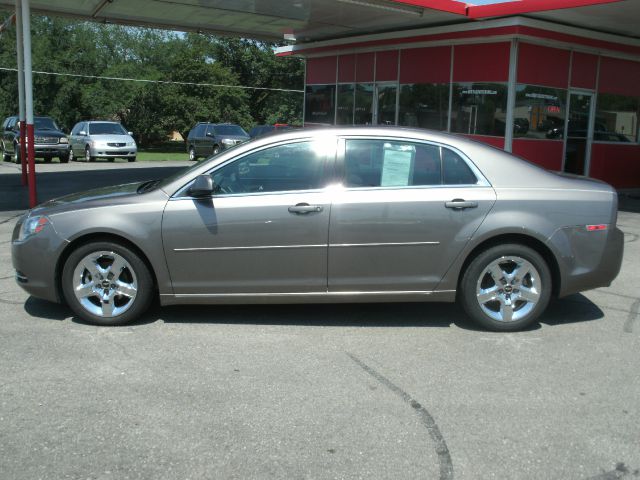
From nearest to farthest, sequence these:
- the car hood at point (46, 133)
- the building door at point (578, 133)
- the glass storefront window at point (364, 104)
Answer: the building door at point (578, 133), the glass storefront window at point (364, 104), the car hood at point (46, 133)

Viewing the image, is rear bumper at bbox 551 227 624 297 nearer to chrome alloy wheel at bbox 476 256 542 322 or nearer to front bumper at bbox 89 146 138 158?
chrome alloy wheel at bbox 476 256 542 322

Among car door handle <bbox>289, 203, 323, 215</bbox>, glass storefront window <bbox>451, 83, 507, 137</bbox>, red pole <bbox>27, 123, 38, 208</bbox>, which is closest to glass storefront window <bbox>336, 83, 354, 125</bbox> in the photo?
glass storefront window <bbox>451, 83, 507, 137</bbox>

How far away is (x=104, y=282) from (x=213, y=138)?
71.3 ft

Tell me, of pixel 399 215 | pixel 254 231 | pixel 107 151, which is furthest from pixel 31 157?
pixel 107 151

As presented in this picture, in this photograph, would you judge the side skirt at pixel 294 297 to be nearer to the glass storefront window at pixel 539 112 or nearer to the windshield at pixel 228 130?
the glass storefront window at pixel 539 112

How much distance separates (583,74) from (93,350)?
13.7 m

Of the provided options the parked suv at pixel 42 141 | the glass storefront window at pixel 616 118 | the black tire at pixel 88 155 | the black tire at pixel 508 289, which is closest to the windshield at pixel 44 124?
the parked suv at pixel 42 141

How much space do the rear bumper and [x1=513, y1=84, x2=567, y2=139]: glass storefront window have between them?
919cm

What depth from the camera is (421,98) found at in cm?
1630

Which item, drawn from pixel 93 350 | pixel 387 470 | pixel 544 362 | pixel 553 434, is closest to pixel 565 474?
pixel 553 434

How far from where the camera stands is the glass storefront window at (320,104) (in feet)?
63.7

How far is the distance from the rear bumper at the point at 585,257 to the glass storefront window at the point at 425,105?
10496 mm

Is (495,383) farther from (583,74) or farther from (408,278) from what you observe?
(583,74)

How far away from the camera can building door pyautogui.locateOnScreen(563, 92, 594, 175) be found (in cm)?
1527
